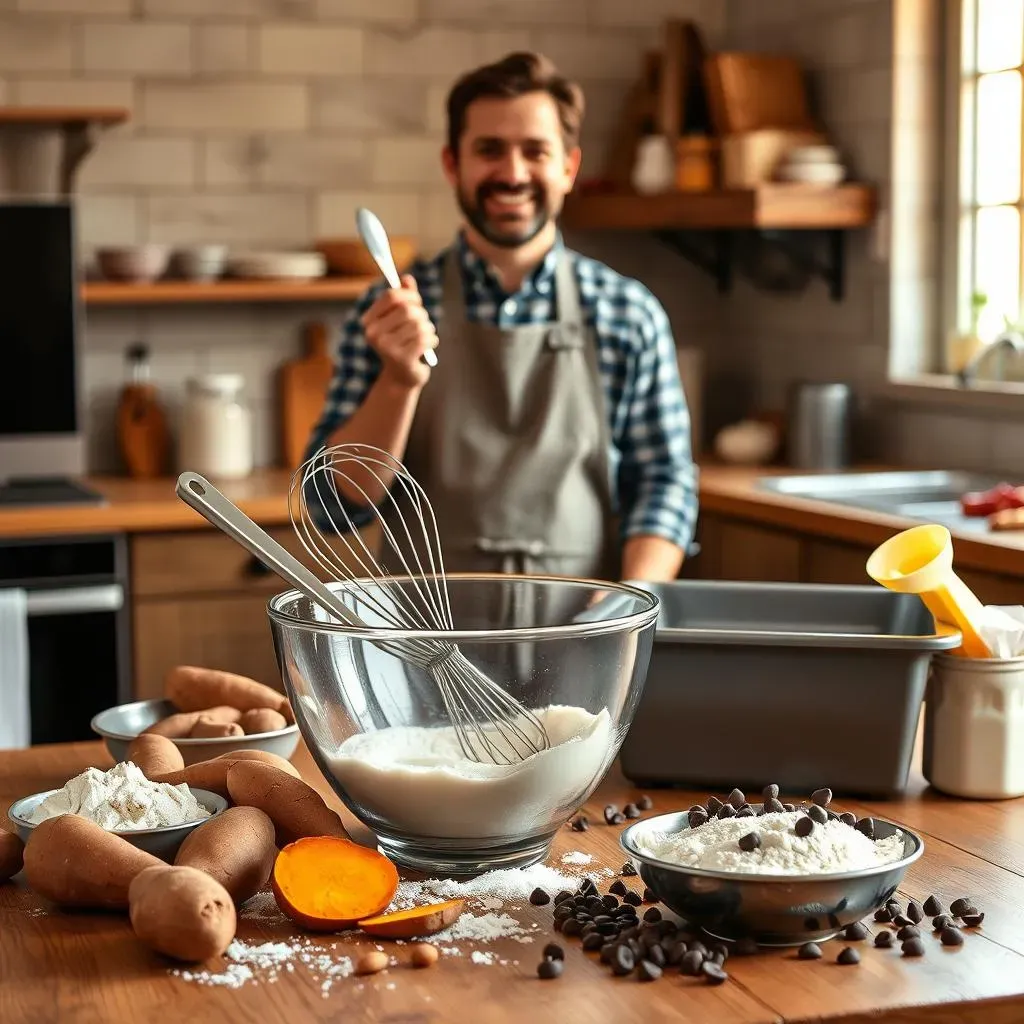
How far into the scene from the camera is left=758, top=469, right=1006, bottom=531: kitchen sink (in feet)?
11.1

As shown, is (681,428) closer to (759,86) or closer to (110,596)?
(110,596)

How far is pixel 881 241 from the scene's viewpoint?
371 cm

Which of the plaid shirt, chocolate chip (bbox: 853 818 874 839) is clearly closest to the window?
the plaid shirt

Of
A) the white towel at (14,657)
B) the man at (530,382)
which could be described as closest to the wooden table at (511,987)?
the man at (530,382)

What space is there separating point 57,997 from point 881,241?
3.06 meters

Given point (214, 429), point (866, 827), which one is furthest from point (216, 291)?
point (866, 827)

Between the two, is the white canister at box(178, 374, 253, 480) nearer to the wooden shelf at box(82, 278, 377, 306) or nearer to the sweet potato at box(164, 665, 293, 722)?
the wooden shelf at box(82, 278, 377, 306)

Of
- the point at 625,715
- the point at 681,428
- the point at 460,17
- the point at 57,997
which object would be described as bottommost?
the point at 57,997

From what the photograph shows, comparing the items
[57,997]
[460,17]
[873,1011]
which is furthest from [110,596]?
[873,1011]

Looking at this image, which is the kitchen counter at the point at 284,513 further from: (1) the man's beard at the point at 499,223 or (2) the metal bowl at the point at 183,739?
(2) the metal bowl at the point at 183,739

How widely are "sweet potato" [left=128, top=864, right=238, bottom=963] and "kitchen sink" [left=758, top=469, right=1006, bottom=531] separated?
7.59 ft

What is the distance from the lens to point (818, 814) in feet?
3.75

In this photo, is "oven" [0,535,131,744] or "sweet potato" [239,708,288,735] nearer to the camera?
"sweet potato" [239,708,288,735]

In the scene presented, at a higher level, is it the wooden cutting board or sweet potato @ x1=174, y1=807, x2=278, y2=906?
the wooden cutting board
